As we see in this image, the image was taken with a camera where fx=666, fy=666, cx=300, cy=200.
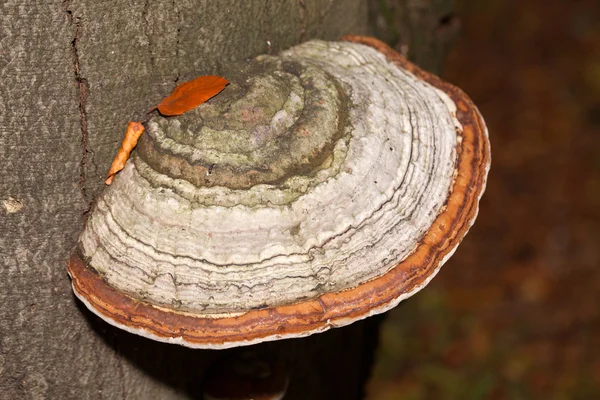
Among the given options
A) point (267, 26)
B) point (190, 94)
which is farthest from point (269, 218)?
point (267, 26)

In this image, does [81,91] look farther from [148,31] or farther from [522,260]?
[522,260]

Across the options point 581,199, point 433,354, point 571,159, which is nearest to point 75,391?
point 433,354

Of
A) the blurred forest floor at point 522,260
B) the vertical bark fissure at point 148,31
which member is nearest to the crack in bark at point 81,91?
the vertical bark fissure at point 148,31

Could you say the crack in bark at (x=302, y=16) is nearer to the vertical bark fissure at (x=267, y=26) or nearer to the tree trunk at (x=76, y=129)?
the tree trunk at (x=76, y=129)

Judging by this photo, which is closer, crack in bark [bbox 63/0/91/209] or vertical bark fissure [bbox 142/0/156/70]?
crack in bark [bbox 63/0/91/209]

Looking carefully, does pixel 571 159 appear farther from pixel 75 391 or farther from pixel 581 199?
pixel 75 391

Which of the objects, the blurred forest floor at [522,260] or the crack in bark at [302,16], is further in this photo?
the blurred forest floor at [522,260]

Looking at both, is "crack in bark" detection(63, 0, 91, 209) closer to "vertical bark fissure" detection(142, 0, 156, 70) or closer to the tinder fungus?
the tinder fungus

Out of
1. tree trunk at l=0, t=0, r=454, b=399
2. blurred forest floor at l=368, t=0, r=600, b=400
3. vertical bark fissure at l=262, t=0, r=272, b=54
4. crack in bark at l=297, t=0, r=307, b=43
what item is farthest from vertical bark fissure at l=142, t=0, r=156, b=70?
blurred forest floor at l=368, t=0, r=600, b=400
